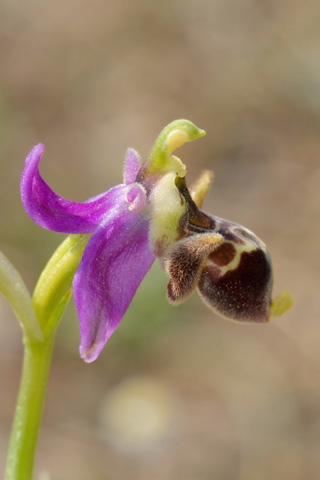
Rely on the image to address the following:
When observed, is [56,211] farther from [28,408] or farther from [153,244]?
[28,408]

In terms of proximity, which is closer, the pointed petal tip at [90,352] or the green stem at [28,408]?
the pointed petal tip at [90,352]

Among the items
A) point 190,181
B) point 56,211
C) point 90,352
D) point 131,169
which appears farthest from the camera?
point 190,181

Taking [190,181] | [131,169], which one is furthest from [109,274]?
[190,181]

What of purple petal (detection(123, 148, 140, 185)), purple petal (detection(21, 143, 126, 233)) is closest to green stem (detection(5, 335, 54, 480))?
purple petal (detection(21, 143, 126, 233))

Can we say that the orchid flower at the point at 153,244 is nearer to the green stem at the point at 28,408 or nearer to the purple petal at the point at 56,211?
the purple petal at the point at 56,211

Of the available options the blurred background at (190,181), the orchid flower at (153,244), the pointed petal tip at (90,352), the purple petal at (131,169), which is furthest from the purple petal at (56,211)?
the blurred background at (190,181)
